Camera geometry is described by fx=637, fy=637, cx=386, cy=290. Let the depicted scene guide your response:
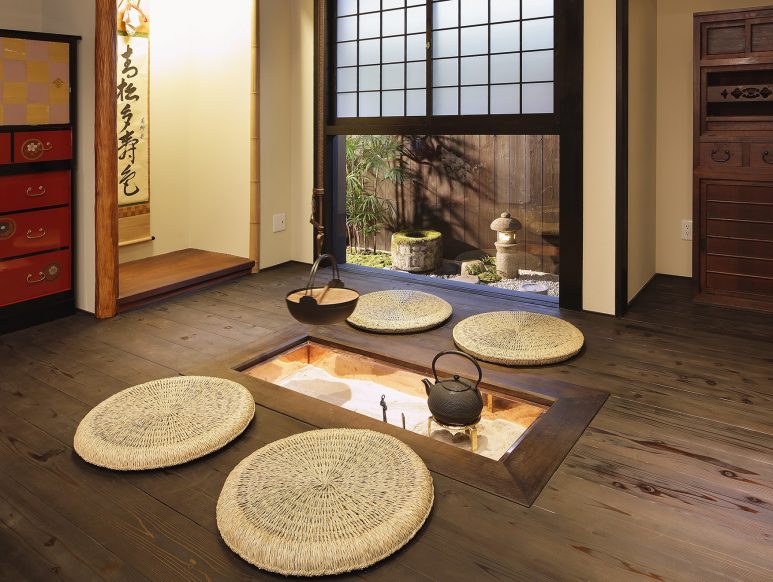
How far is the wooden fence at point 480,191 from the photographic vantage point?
4973 mm

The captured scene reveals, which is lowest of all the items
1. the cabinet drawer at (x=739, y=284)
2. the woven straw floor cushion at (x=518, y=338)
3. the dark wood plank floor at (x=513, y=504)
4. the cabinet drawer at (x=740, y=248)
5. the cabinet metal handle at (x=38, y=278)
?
the dark wood plank floor at (x=513, y=504)

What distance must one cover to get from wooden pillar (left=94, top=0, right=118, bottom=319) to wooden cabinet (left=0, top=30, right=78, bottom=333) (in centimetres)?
22

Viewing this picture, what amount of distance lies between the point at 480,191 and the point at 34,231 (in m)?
3.37

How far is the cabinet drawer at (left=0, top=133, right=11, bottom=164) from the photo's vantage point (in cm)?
307

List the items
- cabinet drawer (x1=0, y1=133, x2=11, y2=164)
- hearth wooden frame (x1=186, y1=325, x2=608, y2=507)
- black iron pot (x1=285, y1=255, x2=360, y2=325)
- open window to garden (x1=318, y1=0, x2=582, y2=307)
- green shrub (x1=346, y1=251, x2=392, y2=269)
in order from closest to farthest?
hearth wooden frame (x1=186, y1=325, x2=608, y2=507) < black iron pot (x1=285, y1=255, x2=360, y2=325) < cabinet drawer (x1=0, y1=133, x2=11, y2=164) < open window to garden (x1=318, y1=0, x2=582, y2=307) < green shrub (x1=346, y1=251, x2=392, y2=269)

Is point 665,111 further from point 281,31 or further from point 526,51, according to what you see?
point 281,31

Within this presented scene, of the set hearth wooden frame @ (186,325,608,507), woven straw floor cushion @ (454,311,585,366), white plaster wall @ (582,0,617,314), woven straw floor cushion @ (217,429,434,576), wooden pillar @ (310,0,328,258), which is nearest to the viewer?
woven straw floor cushion @ (217,429,434,576)

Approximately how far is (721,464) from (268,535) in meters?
1.38

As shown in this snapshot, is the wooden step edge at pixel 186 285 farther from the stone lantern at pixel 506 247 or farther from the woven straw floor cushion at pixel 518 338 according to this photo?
the stone lantern at pixel 506 247

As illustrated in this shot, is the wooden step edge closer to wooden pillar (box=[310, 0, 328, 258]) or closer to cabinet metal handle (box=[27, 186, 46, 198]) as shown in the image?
wooden pillar (box=[310, 0, 328, 258])

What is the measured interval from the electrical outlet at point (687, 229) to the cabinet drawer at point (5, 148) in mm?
3834

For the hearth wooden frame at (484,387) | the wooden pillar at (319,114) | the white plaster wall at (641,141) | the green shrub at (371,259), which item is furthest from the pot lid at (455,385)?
the green shrub at (371,259)

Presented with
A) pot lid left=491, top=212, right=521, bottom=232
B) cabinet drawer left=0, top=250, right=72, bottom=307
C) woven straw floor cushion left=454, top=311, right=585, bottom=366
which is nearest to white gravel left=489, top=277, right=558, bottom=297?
pot lid left=491, top=212, right=521, bottom=232

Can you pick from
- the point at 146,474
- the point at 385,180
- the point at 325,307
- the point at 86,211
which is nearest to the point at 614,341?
the point at 325,307
